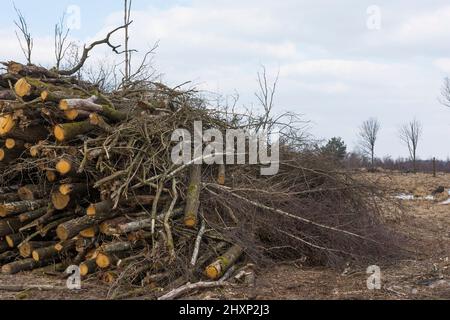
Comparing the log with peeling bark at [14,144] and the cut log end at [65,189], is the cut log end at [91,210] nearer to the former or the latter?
the cut log end at [65,189]

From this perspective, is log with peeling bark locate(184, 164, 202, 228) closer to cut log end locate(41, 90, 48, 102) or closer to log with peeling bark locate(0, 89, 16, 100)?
cut log end locate(41, 90, 48, 102)

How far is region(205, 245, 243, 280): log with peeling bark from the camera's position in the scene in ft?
18.0

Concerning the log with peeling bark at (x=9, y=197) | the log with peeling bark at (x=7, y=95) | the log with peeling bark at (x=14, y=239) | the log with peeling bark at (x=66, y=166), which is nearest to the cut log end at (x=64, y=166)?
the log with peeling bark at (x=66, y=166)

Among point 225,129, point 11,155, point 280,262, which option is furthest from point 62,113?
point 280,262

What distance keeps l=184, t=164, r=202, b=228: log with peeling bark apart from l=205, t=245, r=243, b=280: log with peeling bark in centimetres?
55

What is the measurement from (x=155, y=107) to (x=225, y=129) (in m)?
1.16

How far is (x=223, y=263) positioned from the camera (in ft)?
18.6

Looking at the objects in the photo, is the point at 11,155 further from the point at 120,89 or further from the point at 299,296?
the point at 299,296

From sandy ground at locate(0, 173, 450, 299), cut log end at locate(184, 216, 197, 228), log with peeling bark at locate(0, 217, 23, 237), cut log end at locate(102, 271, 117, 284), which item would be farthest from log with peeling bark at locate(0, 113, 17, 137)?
cut log end at locate(184, 216, 197, 228)

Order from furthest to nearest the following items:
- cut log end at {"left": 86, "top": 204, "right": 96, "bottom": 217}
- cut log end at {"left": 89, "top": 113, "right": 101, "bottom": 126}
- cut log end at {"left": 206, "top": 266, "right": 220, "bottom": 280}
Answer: cut log end at {"left": 89, "top": 113, "right": 101, "bottom": 126} < cut log end at {"left": 86, "top": 204, "right": 96, "bottom": 217} < cut log end at {"left": 206, "top": 266, "right": 220, "bottom": 280}

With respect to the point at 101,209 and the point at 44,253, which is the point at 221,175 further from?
the point at 44,253

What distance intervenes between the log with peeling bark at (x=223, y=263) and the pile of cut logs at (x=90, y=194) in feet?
0.05

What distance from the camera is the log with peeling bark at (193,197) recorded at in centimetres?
613

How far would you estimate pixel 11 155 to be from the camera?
667 cm
